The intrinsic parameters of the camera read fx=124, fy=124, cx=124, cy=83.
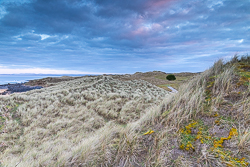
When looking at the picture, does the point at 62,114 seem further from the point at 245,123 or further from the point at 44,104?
A: the point at 245,123

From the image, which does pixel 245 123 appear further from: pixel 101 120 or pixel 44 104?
pixel 44 104

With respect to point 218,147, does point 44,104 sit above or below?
below

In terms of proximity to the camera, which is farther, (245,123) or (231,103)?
(231,103)

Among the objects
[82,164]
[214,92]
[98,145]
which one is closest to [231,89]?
[214,92]

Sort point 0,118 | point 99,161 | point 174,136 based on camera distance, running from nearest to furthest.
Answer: point 99,161, point 174,136, point 0,118

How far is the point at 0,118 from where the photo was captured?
21.9ft

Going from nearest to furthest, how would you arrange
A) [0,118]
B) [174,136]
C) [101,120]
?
[174,136] < [0,118] < [101,120]

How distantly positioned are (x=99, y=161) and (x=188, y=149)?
1.70 metres

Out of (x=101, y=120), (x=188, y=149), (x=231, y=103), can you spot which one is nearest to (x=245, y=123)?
(x=231, y=103)

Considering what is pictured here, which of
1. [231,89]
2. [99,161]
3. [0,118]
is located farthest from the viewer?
[0,118]

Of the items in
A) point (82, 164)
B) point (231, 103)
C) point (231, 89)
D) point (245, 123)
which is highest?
point (231, 89)

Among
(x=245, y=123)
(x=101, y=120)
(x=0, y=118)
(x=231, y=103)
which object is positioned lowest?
(x=101, y=120)

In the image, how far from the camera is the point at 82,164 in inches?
92.8

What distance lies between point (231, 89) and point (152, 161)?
114 inches
